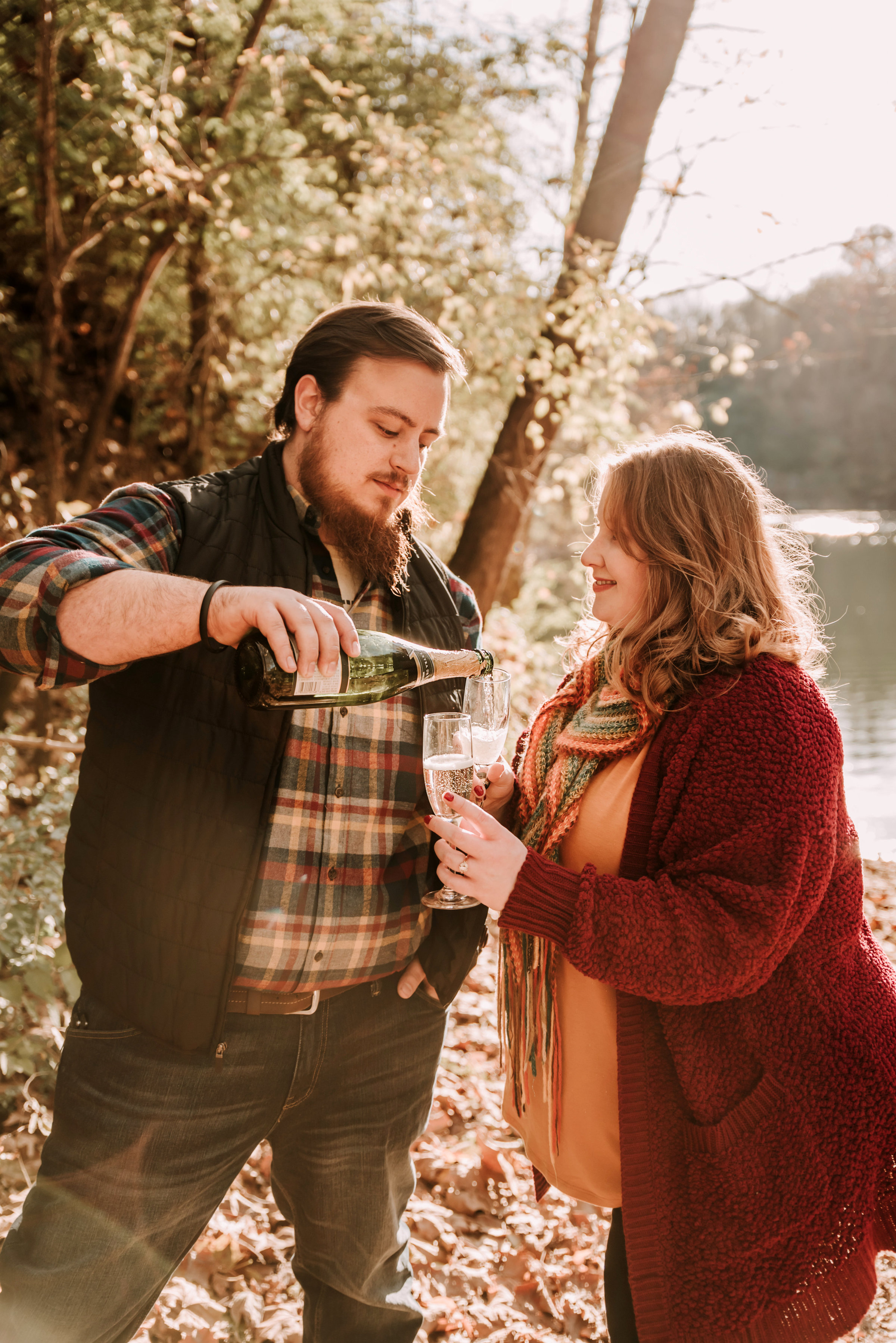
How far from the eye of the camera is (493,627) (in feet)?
24.9

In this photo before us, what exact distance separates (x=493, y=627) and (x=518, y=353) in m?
2.49

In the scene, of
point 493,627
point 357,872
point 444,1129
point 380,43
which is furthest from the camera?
point 380,43

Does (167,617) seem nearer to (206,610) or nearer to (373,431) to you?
(206,610)

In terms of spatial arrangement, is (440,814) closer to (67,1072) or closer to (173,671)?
(173,671)

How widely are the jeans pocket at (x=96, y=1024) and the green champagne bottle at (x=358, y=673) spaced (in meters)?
0.72

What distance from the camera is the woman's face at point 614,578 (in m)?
1.99

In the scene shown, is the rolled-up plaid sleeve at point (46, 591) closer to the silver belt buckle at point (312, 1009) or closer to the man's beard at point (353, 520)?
the man's beard at point (353, 520)

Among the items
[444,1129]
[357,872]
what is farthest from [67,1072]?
[444,1129]

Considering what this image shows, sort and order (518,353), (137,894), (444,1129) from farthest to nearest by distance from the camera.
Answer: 1. (518,353)
2. (444,1129)
3. (137,894)

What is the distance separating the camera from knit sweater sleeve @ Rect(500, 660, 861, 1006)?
5.20ft

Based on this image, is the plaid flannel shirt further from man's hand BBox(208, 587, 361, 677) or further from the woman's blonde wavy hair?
the woman's blonde wavy hair

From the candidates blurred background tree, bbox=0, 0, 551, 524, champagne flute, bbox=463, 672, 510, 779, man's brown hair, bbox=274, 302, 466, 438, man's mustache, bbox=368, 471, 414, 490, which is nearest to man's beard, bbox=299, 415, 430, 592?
man's mustache, bbox=368, 471, 414, 490

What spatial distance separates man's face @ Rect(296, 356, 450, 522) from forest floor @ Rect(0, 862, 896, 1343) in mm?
2397

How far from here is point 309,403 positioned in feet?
7.13
